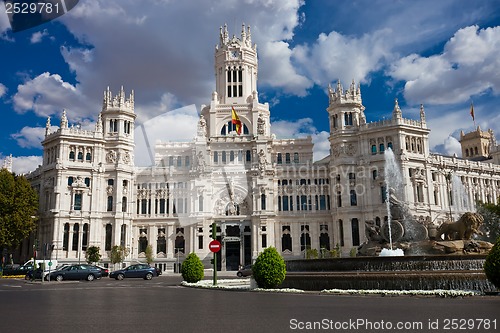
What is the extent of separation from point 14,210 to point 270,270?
199 ft

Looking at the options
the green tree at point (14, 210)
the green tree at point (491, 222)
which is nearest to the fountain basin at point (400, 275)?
the green tree at point (491, 222)

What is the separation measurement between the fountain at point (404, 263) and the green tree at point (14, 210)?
183ft

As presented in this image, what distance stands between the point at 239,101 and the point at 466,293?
76462mm

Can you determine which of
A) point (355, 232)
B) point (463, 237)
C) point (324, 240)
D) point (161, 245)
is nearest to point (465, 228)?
point (463, 237)

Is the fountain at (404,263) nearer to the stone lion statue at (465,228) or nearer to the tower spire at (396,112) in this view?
the stone lion statue at (465,228)

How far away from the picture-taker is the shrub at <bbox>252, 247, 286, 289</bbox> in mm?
26203

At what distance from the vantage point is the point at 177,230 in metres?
82.6

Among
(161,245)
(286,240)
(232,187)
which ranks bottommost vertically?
(161,245)

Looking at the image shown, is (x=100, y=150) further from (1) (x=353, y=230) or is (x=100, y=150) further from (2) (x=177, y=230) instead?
(1) (x=353, y=230)

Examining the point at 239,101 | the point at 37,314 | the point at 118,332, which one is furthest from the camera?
the point at 239,101

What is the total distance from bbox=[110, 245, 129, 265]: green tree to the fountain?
46.2 metres

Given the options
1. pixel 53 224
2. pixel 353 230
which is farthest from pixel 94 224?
pixel 353 230

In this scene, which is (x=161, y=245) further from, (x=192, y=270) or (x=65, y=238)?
(x=192, y=270)

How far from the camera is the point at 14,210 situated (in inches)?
2881
